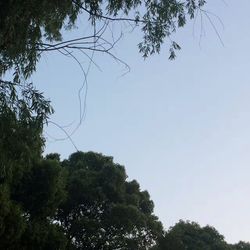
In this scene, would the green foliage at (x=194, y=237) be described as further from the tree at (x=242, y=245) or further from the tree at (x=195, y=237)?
the tree at (x=242, y=245)

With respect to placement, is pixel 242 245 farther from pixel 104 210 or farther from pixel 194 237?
pixel 104 210

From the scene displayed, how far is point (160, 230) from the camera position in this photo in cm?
4038

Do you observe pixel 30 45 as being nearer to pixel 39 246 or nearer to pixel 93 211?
pixel 39 246

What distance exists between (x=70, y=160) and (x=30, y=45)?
33.5m

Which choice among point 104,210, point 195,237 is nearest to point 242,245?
point 195,237

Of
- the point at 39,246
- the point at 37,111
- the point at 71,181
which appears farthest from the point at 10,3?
the point at 71,181

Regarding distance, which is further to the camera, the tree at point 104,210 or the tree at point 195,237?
the tree at point 195,237

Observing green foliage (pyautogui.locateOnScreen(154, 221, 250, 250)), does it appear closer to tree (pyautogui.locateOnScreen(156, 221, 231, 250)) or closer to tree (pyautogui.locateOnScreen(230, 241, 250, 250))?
tree (pyautogui.locateOnScreen(156, 221, 231, 250))

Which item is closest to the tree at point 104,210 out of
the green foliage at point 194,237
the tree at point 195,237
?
the green foliage at point 194,237

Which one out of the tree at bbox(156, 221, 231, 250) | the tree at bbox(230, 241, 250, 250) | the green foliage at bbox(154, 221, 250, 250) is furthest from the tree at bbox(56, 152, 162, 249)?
the tree at bbox(230, 241, 250, 250)

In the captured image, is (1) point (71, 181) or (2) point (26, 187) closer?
(2) point (26, 187)

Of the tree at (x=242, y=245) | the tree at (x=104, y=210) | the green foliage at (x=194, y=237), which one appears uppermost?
the tree at (x=242, y=245)

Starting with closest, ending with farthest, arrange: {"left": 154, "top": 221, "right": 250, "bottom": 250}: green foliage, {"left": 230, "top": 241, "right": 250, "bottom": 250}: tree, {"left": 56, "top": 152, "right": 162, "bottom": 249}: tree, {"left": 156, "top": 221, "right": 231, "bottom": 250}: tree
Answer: {"left": 56, "top": 152, "right": 162, "bottom": 249}: tree → {"left": 154, "top": 221, "right": 250, "bottom": 250}: green foliage → {"left": 156, "top": 221, "right": 231, "bottom": 250}: tree → {"left": 230, "top": 241, "right": 250, "bottom": 250}: tree

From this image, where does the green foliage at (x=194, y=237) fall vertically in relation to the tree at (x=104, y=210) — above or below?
above
